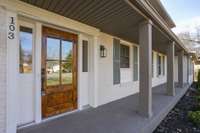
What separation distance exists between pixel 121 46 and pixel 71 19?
12.2 feet

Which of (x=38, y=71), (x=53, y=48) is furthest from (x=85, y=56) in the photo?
(x=38, y=71)

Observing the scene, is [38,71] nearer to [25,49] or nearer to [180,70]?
[25,49]

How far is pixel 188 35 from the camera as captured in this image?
43062mm

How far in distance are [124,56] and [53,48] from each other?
4322 mm

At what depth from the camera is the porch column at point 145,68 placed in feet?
17.2

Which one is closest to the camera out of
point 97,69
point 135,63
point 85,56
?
point 85,56

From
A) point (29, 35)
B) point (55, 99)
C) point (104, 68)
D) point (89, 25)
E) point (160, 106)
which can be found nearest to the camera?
point (29, 35)

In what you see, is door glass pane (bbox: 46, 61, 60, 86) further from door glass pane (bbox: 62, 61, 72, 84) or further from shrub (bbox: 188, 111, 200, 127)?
shrub (bbox: 188, 111, 200, 127)

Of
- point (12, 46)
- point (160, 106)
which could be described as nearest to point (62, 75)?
point (12, 46)

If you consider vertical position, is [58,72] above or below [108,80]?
above

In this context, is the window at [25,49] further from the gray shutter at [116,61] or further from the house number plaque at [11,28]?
the gray shutter at [116,61]

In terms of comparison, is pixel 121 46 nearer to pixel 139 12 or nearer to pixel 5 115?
pixel 139 12

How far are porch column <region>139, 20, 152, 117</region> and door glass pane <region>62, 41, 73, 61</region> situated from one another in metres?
1.78

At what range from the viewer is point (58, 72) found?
5.12 meters
